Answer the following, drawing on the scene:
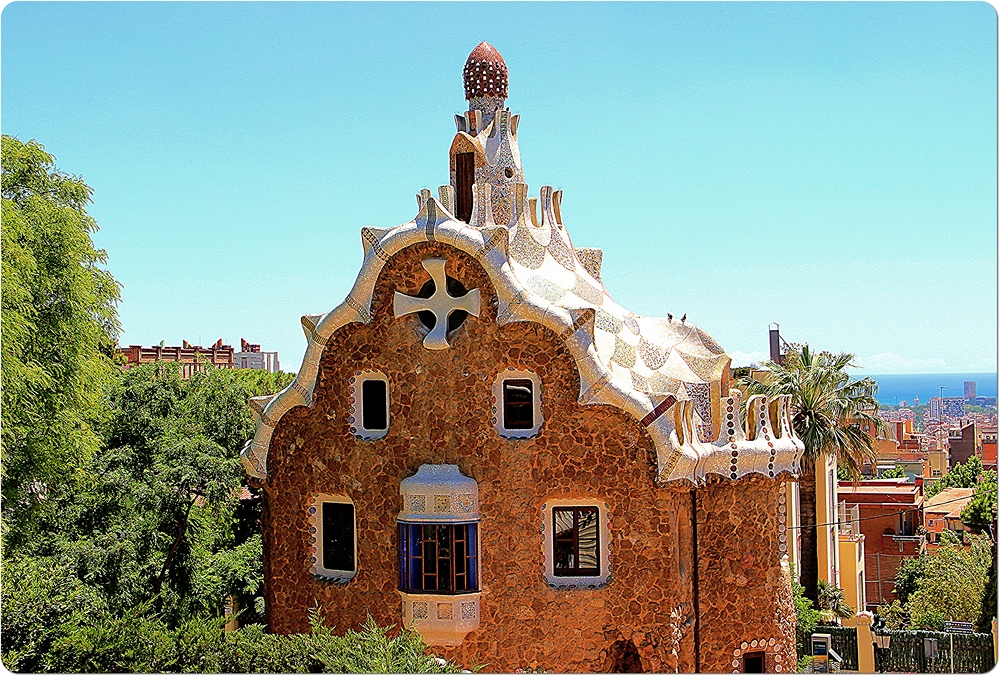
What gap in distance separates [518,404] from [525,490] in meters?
1.28

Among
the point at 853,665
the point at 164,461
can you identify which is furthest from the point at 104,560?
the point at 853,665

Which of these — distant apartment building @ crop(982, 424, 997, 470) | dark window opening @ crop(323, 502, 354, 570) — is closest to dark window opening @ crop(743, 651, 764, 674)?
dark window opening @ crop(323, 502, 354, 570)

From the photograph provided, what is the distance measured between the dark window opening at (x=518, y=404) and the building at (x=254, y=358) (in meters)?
37.5

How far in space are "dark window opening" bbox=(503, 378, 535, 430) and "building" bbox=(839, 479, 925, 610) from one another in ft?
86.3

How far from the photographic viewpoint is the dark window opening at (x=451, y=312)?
16.0 m

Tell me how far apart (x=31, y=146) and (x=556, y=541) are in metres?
9.99

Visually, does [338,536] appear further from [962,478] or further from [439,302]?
[962,478]

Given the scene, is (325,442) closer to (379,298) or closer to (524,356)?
(379,298)

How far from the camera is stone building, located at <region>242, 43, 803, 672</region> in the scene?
1547 cm

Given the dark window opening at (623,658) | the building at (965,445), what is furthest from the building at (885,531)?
the building at (965,445)

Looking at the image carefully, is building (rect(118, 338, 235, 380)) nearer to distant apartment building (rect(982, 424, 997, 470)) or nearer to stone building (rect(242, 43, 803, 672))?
stone building (rect(242, 43, 803, 672))

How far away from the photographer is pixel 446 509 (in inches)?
606

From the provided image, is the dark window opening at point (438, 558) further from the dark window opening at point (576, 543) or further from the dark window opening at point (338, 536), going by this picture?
the dark window opening at point (338, 536)

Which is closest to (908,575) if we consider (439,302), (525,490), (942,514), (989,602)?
(942,514)
